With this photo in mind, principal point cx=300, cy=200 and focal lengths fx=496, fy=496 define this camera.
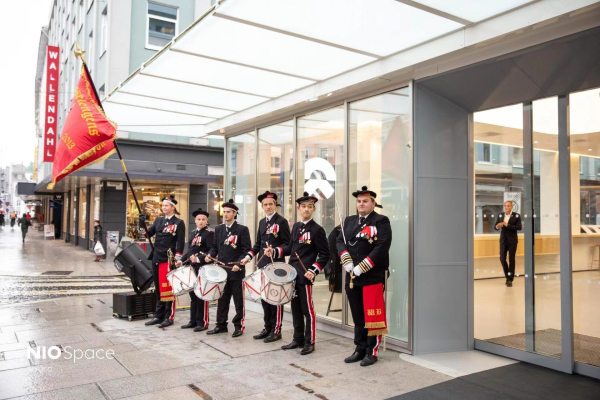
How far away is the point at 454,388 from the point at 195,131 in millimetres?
7884

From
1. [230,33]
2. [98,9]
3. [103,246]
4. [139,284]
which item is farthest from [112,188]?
[230,33]

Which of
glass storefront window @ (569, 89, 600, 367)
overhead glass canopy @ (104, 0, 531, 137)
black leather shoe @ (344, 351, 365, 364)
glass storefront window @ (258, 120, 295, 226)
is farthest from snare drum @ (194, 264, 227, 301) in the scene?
glass storefront window @ (569, 89, 600, 367)

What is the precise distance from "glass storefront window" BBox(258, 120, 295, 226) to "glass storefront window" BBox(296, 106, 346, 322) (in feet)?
1.31

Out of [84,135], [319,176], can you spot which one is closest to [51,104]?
[84,135]

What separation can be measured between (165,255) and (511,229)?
4924mm

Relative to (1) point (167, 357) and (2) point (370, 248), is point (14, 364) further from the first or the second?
(2) point (370, 248)

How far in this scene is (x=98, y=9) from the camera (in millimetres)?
21594

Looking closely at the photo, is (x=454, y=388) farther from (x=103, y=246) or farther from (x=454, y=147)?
(x=103, y=246)

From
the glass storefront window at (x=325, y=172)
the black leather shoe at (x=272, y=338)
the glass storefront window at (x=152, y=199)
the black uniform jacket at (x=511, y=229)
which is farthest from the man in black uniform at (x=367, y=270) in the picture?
the glass storefront window at (x=152, y=199)

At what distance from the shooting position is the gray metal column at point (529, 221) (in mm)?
5734

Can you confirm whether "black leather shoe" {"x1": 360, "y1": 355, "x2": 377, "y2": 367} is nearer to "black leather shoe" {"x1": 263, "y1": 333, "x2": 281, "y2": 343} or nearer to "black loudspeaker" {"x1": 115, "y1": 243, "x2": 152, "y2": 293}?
"black leather shoe" {"x1": 263, "y1": 333, "x2": 281, "y2": 343}

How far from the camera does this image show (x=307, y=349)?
19.8 feet

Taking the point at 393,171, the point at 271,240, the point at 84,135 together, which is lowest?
the point at 271,240

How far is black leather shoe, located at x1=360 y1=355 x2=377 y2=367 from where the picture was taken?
5.50m
